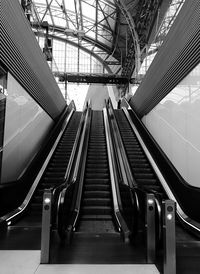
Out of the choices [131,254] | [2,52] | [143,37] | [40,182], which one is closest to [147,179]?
[40,182]

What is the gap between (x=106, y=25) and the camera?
23.9 meters

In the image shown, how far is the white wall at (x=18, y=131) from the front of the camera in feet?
19.3

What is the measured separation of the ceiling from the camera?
16.8 m

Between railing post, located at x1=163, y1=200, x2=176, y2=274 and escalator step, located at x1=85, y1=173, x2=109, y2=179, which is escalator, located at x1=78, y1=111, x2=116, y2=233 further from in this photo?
railing post, located at x1=163, y1=200, x2=176, y2=274

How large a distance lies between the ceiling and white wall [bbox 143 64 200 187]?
9030mm

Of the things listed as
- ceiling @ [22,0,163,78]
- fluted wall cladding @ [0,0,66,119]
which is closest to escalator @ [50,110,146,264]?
fluted wall cladding @ [0,0,66,119]

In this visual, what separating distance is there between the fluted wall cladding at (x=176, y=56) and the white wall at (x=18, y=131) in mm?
3849

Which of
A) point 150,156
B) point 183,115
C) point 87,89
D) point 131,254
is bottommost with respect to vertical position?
point 131,254

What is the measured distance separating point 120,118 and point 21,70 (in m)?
7.30

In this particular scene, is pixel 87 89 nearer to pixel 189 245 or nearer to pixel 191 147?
pixel 191 147

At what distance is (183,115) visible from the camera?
20.7 ft

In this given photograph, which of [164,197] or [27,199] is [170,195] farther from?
[27,199]

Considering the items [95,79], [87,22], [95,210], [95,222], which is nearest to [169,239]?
[95,222]

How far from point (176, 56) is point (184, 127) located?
1820 mm
